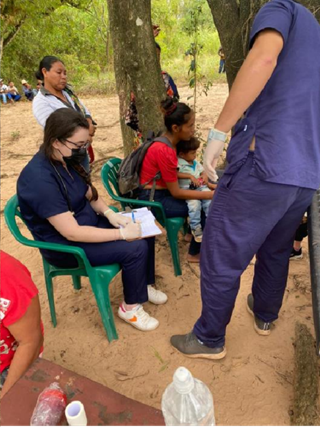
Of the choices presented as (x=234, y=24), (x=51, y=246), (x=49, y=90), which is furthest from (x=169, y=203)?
(x=234, y=24)

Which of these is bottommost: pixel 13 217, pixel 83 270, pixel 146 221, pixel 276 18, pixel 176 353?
pixel 176 353

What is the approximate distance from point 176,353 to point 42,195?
1.27 meters

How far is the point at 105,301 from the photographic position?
2.15 metres

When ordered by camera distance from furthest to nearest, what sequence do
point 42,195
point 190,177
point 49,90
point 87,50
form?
point 87,50
point 49,90
point 190,177
point 42,195

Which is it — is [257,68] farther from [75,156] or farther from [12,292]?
[12,292]

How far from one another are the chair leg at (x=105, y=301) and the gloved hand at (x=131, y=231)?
0.26 meters

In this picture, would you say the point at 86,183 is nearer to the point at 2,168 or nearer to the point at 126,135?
the point at 126,135

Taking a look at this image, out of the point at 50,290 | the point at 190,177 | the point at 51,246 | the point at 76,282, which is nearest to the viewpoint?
the point at 51,246

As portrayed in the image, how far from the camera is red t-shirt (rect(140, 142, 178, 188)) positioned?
8.32 ft

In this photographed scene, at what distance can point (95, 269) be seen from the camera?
209 cm

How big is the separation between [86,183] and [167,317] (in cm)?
111

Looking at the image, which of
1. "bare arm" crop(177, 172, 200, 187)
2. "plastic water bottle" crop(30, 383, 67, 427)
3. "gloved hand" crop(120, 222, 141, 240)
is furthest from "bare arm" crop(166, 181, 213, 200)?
"plastic water bottle" crop(30, 383, 67, 427)

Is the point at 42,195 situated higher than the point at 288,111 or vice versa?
the point at 288,111

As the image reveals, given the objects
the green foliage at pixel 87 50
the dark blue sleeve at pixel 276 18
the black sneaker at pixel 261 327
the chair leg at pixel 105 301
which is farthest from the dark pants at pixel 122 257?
the green foliage at pixel 87 50
